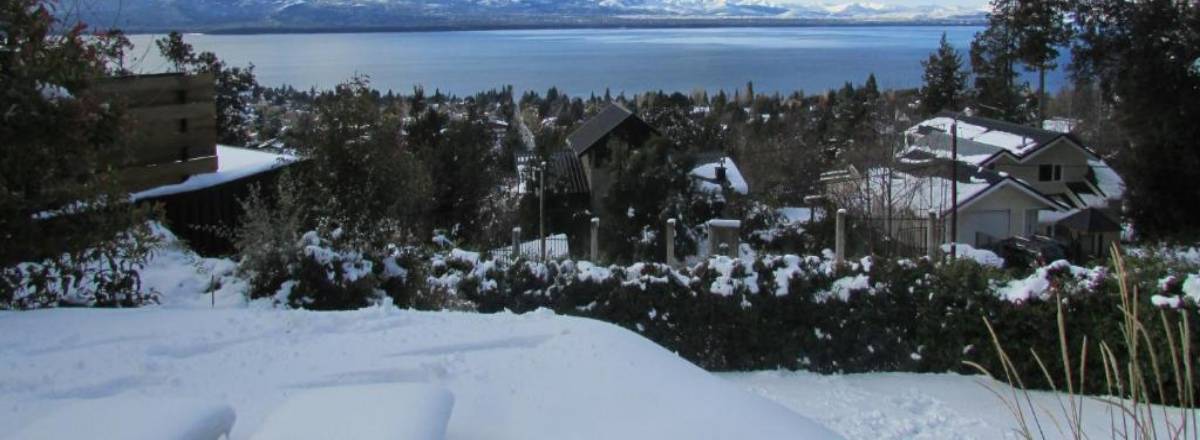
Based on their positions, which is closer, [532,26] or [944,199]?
[944,199]

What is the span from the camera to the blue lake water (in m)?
31.7

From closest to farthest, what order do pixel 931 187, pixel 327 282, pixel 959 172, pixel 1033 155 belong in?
pixel 327 282
pixel 931 187
pixel 959 172
pixel 1033 155

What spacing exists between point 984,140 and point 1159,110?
5.23 metres

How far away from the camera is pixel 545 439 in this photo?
2307 mm

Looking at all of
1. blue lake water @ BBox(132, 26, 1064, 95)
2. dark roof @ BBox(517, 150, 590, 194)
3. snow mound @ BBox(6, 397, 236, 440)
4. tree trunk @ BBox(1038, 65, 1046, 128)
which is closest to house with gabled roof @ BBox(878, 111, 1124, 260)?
tree trunk @ BBox(1038, 65, 1046, 128)

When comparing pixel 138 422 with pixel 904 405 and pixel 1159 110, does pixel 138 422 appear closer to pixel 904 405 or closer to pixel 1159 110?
pixel 904 405

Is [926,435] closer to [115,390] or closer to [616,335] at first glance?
[616,335]

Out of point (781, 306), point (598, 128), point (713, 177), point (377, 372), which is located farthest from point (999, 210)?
point (377, 372)

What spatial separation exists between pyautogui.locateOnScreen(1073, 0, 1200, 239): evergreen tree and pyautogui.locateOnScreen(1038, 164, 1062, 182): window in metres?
2.79

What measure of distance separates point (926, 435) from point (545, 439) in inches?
124

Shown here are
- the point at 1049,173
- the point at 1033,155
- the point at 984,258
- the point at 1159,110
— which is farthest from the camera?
the point at 1049,173

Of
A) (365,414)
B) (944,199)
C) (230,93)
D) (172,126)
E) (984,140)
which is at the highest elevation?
(230,93)

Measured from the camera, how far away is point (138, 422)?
2.07 metres

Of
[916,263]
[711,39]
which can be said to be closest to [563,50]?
[711,39]
